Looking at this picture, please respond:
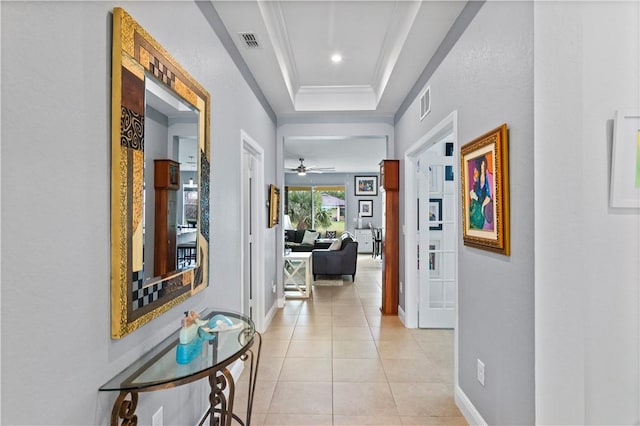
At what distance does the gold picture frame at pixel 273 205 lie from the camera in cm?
409

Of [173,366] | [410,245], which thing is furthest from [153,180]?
[410,245]

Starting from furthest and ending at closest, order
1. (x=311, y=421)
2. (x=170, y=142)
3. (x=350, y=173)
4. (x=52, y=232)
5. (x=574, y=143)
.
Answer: (x=350, y=173)
(x=311, y=421)
(x=170, y=142)
(x=574, y=143)
(x=52, y=232)

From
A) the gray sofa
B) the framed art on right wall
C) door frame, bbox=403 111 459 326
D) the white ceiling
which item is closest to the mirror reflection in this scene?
the white ceiling

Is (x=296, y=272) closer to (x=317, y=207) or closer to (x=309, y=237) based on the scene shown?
(x=309, y=237)

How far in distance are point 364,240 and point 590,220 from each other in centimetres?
928

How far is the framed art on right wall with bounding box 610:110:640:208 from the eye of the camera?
1262 mm

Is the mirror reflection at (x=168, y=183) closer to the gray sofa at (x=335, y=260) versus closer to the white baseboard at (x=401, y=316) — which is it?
the white baseboard at (x=401, y=316)

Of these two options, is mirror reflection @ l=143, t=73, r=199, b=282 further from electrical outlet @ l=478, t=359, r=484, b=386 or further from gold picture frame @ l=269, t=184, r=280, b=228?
gold picture frame @ l=269, t=184, r=280, b=228

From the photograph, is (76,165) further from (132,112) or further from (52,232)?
(132,112)

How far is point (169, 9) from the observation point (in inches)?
63.4

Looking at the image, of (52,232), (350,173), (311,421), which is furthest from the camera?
(350,173)

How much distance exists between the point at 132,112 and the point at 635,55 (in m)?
1.98

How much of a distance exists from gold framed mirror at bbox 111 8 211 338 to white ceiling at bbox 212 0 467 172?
3.15ft

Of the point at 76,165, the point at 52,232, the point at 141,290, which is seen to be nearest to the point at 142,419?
the point at 141,290
